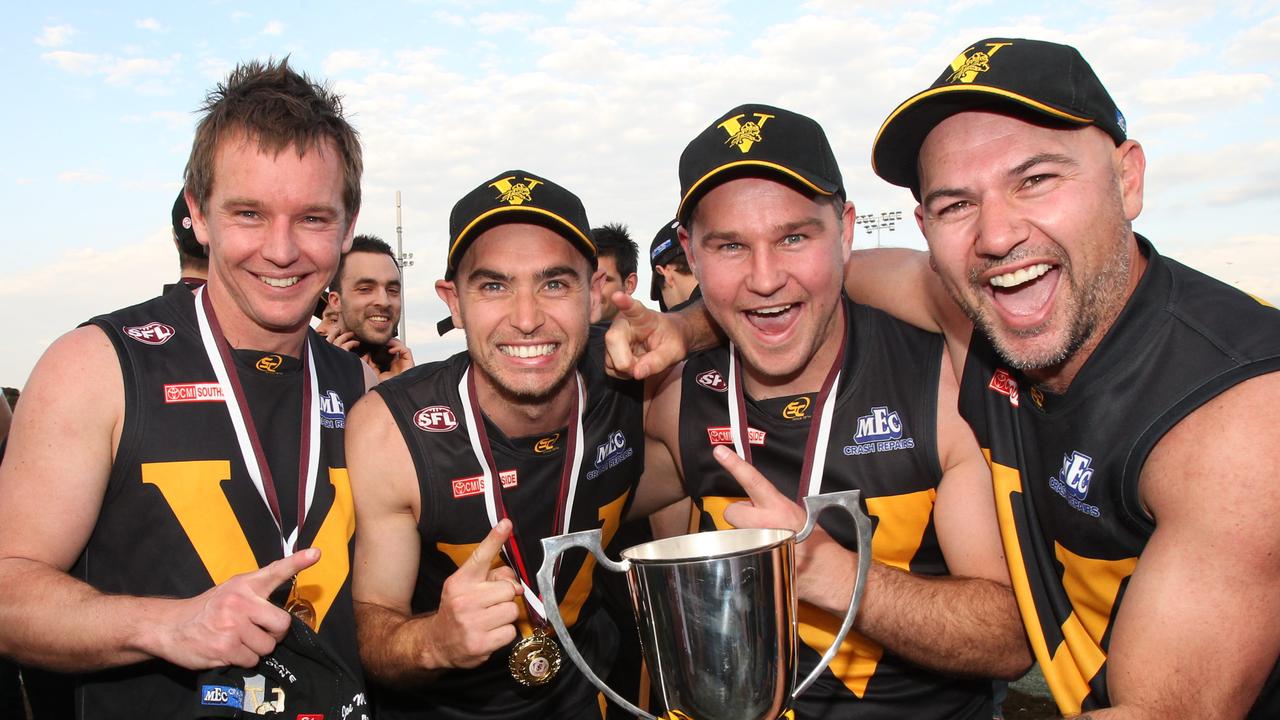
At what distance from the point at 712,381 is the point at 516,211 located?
0.94 m

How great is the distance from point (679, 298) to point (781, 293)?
161 inches

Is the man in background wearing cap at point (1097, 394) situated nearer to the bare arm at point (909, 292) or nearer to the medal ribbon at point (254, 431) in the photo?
the bare arm at point (909, 292)

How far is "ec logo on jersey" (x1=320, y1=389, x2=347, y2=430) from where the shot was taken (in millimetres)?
3201

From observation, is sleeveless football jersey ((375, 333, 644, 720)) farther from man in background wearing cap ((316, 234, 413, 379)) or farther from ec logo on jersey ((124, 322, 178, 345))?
man in background wearing cap ((316, 234, 413, 379))

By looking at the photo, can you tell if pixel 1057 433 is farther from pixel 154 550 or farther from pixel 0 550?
pixel 0 550

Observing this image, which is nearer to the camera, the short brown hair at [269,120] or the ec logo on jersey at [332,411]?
the short brown hair at [269,120]

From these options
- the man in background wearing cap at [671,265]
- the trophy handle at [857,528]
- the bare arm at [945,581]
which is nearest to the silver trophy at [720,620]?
the trophy handle at [857,528]

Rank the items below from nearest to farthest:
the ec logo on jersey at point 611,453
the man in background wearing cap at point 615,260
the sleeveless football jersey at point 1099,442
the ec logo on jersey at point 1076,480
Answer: the sleeveless football jersey at point 1099,442 → the ec logo on jersey at point 1076,480 → the ec logo on jersey at point 611,453 → the man in background wearing cap at point 615,260

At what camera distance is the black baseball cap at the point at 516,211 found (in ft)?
10.7

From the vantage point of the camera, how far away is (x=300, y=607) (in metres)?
2.86

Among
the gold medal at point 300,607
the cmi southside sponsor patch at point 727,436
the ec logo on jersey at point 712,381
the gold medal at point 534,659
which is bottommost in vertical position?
the gold medal at point 534,659

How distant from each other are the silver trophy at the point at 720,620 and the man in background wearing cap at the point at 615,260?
5.55 m

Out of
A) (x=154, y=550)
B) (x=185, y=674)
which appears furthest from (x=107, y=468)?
(x=185, y=674)

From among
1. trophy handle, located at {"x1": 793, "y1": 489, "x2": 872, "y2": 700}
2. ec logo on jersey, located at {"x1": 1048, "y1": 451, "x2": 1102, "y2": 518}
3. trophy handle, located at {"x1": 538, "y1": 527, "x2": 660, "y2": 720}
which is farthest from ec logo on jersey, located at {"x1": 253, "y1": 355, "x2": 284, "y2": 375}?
ec logo on jersey, located at {"x1": 1048, "y1": 451, "x2": 1102, "y2": 518}
